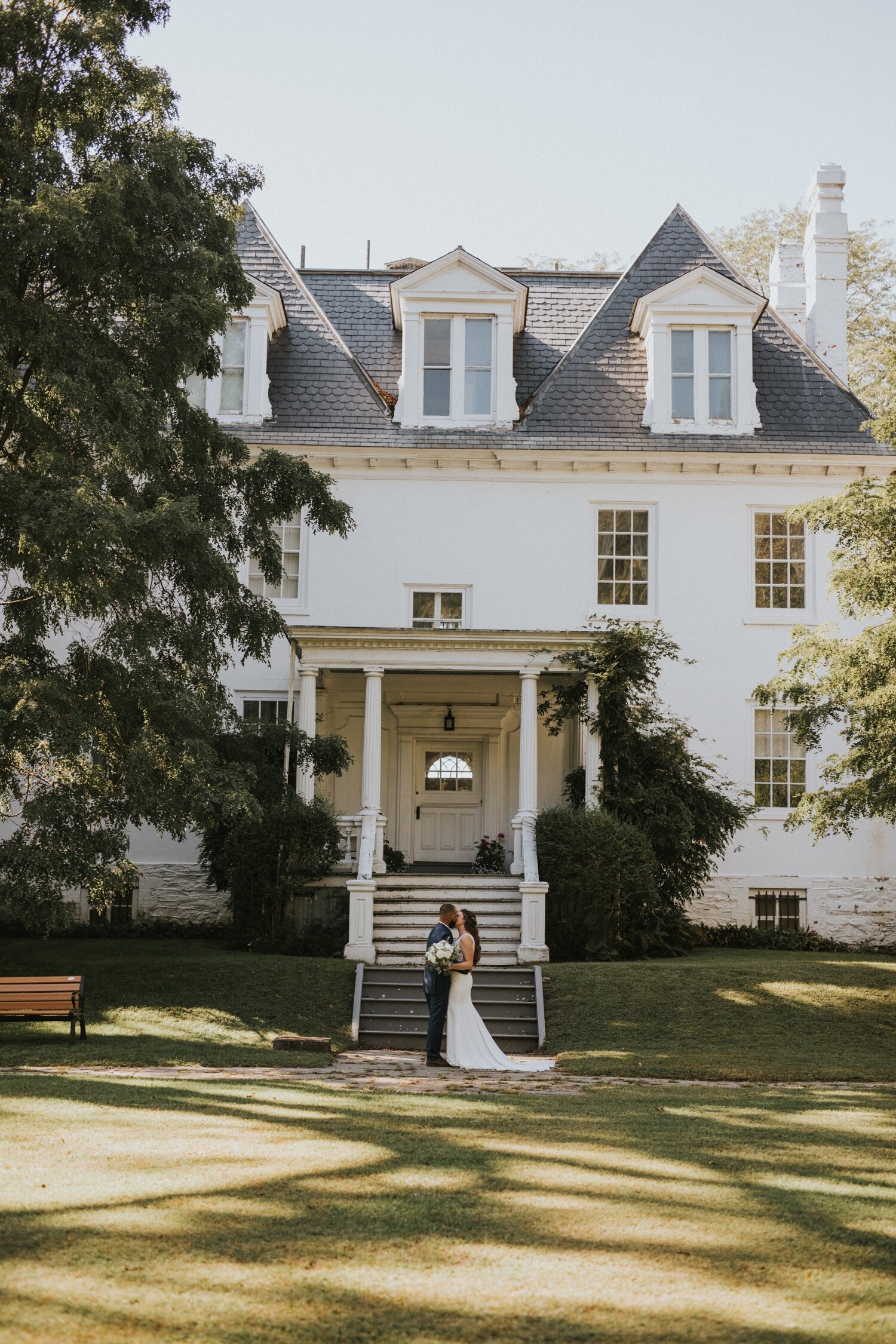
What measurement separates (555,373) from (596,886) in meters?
10.0

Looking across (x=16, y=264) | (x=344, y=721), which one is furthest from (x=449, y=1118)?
(x=344, y=721)

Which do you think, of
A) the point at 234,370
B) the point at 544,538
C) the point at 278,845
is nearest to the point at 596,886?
the point at 278,845

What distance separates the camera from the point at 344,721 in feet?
70.2

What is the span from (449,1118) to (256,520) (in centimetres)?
911

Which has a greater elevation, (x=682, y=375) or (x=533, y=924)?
(x=682, y=375)

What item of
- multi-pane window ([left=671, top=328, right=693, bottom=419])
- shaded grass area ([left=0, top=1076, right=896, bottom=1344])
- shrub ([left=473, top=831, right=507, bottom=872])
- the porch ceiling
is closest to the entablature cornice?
multi-pane window ([left=671, top=328, right=693, bottom=419])

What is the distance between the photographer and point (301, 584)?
837 inches

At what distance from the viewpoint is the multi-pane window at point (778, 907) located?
20734 millimetres

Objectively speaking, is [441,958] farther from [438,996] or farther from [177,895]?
[177,895]

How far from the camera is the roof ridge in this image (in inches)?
871

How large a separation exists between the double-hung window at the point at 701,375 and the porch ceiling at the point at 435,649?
5934 millimetres

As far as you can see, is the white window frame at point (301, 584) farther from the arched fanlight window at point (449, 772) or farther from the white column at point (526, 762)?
the white column at point (526, 762)

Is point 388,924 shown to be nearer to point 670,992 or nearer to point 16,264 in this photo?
point 670,992

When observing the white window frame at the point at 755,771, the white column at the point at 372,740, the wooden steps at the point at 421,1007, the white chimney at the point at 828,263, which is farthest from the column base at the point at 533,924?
the white chimney at the point at 828,263
